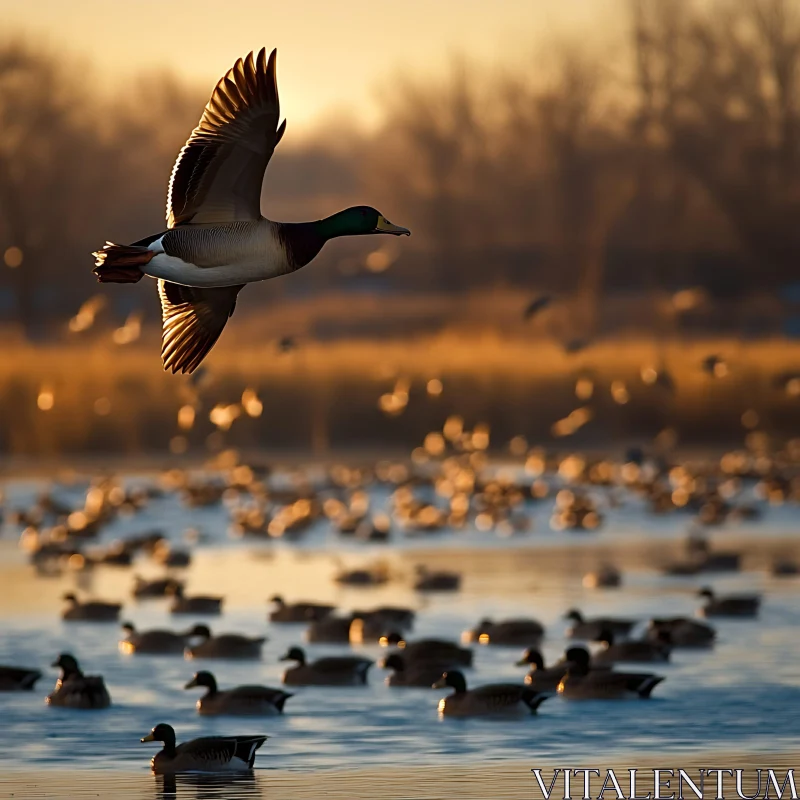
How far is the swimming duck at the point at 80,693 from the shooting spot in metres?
15.9

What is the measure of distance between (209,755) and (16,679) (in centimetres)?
356

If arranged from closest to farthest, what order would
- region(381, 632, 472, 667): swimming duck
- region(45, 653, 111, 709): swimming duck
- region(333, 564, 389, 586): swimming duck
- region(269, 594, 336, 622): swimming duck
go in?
region(45, 653, 111, 709): swimming duck → region(381, 632, 472, 667): swimming duck → region(269, 594, 336, 622): swimming duck → region(333, 564, 389, 586): swimming duck

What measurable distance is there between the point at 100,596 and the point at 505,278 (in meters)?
48.6

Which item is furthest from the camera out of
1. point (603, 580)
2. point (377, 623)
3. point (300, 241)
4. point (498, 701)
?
point (603, 580)

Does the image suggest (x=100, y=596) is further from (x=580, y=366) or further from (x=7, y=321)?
(x=7, y=321)

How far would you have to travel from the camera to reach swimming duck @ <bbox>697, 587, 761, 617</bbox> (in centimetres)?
2033

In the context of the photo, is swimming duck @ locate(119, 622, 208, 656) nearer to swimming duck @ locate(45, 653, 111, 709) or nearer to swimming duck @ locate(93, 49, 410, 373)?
swimming duck @ locate(45, 653, 111, 709)

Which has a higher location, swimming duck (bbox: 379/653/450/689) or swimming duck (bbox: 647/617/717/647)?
swimming duck (bbox: 647/617/717/647)

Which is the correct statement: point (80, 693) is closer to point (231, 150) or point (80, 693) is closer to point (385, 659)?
point (385, 659)

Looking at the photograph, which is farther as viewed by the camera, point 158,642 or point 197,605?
point 197,605

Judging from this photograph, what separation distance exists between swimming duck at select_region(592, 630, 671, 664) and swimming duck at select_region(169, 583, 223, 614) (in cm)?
476

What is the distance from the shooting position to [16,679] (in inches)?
663

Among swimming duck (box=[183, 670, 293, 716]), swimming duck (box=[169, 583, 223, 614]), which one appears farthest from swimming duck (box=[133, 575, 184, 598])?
swimming duck (box=[183, 670, 293, 716])

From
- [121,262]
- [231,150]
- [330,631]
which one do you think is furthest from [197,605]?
[231,150]
